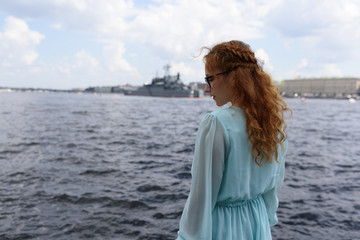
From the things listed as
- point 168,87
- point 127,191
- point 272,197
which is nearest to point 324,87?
point 168,87

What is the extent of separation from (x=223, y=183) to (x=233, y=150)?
188 mm

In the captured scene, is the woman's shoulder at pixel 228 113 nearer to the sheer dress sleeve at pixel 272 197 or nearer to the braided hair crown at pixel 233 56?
the braided hair crown at pixel 233 56

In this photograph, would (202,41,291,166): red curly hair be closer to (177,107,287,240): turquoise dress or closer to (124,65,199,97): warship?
(177,107,287,240): turquoise dress

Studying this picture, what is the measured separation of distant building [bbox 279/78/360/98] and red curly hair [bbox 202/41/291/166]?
16014 centimetres

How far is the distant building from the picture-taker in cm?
16338

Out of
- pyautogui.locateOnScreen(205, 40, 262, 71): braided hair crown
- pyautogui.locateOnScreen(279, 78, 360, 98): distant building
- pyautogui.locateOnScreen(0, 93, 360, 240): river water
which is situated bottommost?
pyautogui.locateOnScreen(0, 93, 360, 240): river water

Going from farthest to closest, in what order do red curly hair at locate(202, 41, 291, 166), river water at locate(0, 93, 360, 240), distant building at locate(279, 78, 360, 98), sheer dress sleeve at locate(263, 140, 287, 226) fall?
distant building at locate(279, 78, 360, 98), river water at locate(0, 93, 360, 240), sheer dress sleeve at locate(263, 140, 287, 226), red curly hair at locate(202, 41, 291, 166)

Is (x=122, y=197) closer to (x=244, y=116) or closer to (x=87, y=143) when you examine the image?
(x=244, y=116)

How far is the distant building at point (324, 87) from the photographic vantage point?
163m

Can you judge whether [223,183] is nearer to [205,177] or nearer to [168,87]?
[205,177]

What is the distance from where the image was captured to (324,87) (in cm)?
17525

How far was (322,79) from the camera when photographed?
176750mm

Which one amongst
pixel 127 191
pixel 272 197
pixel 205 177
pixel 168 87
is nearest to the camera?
pixel 205 177

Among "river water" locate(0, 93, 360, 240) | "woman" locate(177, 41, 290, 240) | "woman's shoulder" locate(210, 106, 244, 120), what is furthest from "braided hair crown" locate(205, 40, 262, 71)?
"river water" locate(0, 93, 360, 240)
